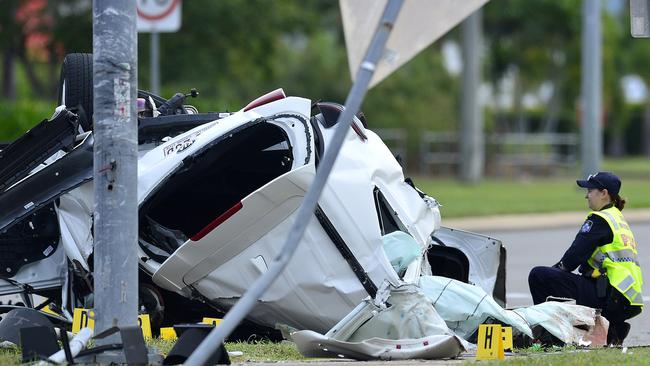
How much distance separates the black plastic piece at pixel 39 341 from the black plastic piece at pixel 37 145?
1.82m

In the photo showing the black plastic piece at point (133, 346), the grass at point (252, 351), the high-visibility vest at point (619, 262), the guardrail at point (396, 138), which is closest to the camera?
the black plastic piece at point (133, 346)

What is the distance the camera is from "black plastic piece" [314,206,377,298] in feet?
24.4

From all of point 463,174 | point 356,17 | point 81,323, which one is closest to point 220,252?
point 81,323

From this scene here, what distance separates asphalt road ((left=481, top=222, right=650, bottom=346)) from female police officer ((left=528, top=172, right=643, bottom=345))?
411 mm

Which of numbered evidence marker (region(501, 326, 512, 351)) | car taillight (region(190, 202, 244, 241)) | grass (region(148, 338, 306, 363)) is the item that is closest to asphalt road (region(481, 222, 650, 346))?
numbered evidence marker (region(501, 326, 512, 351))

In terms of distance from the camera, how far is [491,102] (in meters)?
54.1

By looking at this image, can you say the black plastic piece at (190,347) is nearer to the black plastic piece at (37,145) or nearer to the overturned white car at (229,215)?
the overturned white car at (229,215)

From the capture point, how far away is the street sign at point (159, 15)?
14.6 meters

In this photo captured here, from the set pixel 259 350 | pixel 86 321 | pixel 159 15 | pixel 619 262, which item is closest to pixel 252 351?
pixel 259 350

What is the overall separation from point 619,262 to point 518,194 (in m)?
19.1

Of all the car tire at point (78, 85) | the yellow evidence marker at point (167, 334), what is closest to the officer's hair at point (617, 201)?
the yellow evidence marker at point (167, 334)

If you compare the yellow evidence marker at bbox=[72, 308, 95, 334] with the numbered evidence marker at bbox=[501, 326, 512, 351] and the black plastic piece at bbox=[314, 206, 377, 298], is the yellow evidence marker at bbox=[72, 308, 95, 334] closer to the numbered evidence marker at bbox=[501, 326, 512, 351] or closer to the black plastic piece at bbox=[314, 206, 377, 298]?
the black plastic piece at bbox=[314, 206, 377, 298]

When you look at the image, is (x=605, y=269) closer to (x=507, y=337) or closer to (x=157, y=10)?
(x=507, y=337)

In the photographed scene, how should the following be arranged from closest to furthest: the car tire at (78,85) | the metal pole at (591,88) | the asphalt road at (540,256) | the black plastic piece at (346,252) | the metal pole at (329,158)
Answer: the metal pole at (329,158)
the black plastic piece at (346,252)
the car tire at (78,85)
the asphalt road at (540,256)
the metal pole at (591,88)
